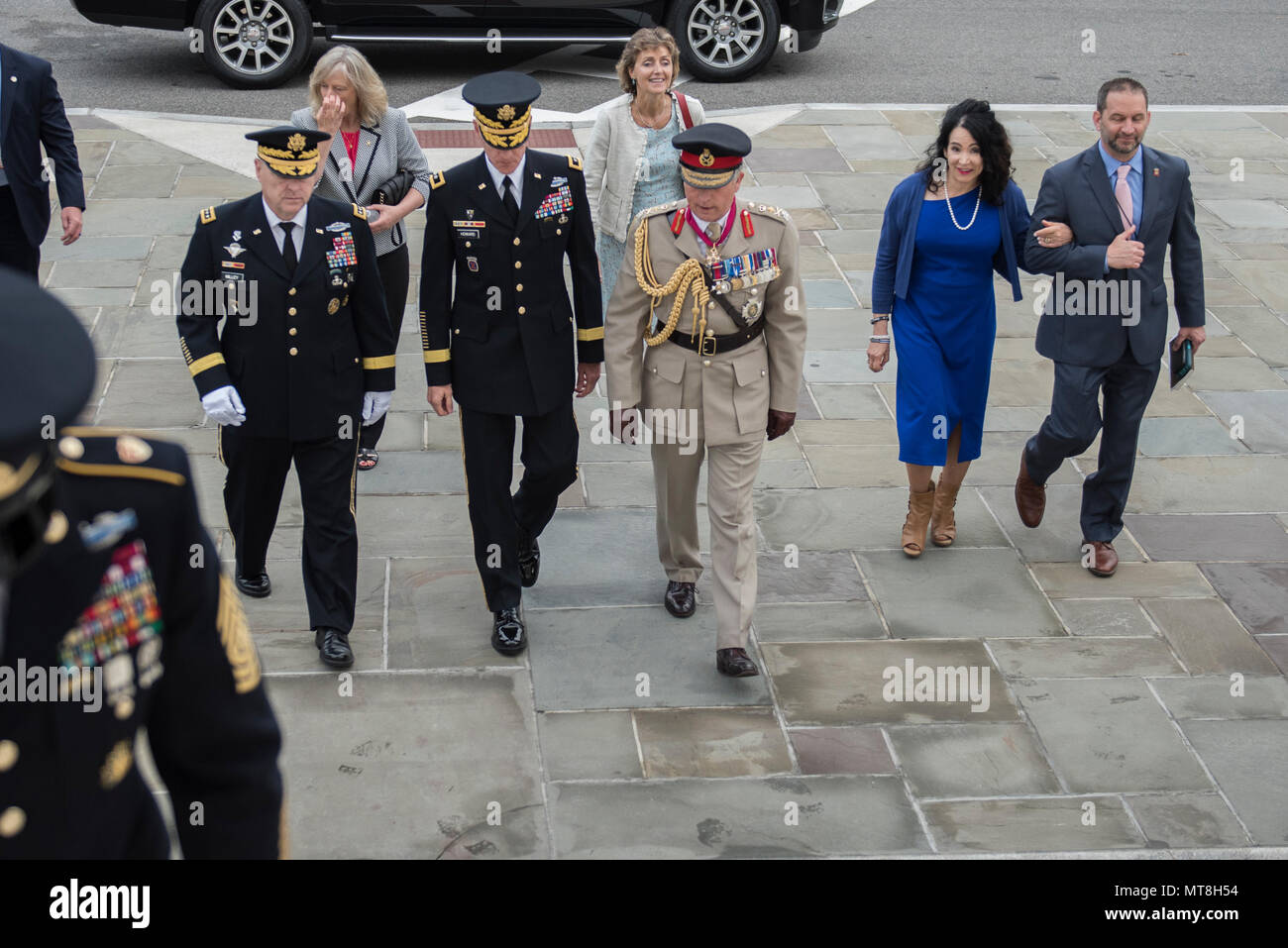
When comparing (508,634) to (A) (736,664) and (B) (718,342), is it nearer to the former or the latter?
(A) (736,664)

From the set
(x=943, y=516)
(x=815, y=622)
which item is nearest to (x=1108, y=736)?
(x=815, y=622)

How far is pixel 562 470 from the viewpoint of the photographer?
5594 mm

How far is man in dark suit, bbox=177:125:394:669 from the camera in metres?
5.01

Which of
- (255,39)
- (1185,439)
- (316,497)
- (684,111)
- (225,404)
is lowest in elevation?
(1185,439)

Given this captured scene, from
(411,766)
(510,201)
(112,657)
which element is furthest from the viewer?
(510,201)

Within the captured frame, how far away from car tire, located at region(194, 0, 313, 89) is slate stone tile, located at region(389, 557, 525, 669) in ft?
23.6

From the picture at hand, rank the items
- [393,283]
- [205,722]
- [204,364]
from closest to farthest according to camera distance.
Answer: [205,722], [204,364], [393,283]

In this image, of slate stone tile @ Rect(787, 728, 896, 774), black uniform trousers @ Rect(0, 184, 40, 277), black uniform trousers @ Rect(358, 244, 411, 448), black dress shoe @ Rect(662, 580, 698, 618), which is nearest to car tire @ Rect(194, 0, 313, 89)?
black uniform trousers @ Rect(0, 184, 40, 277)

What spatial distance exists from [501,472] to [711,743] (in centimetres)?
123

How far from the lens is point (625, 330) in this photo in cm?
533

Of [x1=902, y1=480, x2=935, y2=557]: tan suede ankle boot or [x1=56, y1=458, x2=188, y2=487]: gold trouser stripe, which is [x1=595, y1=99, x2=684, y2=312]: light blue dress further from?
[x1=56, y1=458, x2=188, y2=487]: gold trouser stripe

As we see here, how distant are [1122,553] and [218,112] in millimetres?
7937

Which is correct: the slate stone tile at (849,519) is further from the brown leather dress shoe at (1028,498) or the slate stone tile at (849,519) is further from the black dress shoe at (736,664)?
the black dress shoe at (736,664)

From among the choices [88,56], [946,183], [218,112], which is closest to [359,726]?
[946,183]
